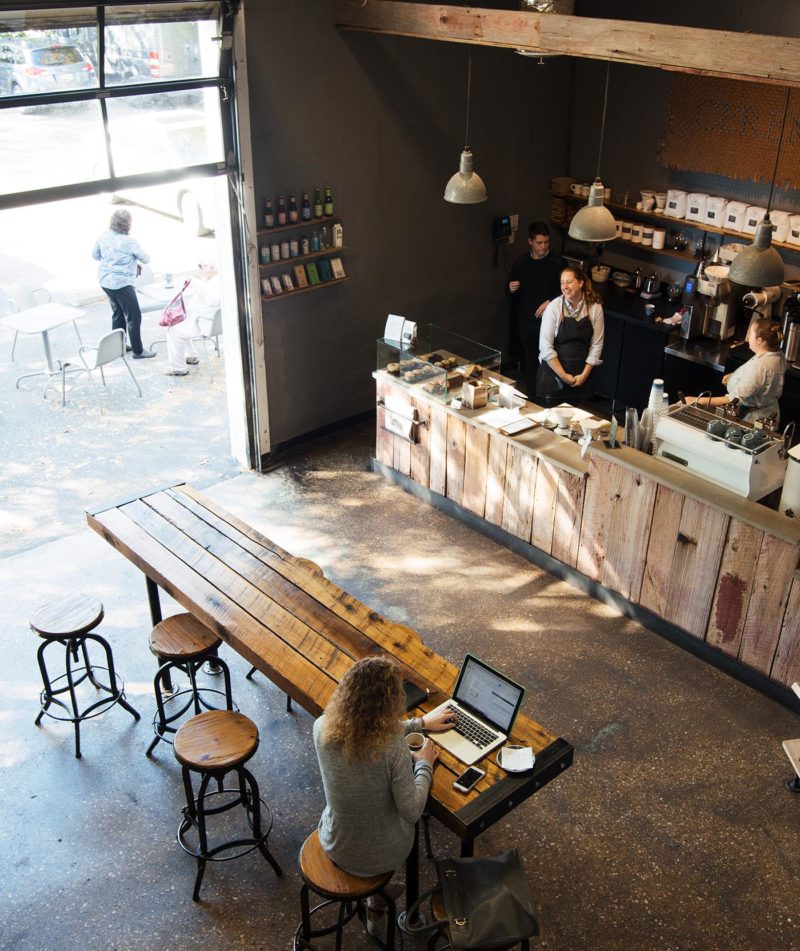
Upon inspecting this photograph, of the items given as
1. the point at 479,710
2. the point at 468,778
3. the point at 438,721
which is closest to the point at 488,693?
the point at 479,710

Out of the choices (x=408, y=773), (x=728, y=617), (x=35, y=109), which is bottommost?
(x=728, y=617)

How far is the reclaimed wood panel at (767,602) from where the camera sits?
4.89m

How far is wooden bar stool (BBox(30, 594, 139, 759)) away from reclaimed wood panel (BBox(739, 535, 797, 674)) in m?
3.35

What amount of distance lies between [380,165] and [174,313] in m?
2.52

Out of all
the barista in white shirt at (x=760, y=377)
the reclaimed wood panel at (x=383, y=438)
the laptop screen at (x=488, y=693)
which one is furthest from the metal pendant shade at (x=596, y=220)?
the laptop screen at (x=488, y=693)

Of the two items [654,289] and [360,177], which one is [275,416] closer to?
[360,177]

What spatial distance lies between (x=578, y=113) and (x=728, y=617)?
5357 millimetres

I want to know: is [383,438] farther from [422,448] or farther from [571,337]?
[571,337]

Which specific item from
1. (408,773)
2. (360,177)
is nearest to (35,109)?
(360,177)

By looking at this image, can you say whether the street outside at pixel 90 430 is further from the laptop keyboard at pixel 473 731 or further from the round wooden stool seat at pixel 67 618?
the laptop keyboard at pixel 473 731

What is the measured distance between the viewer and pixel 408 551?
6.49m

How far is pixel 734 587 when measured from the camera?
518cm

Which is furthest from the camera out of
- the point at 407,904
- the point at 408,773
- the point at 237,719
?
the point at 237,719

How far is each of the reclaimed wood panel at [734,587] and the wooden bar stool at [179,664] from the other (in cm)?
271
